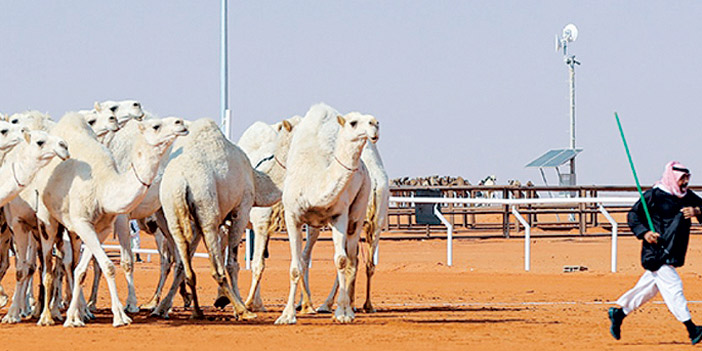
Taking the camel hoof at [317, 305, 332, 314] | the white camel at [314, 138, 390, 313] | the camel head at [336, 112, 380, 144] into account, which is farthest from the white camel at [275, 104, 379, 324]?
the white camel at [314, 138, 390, 313]

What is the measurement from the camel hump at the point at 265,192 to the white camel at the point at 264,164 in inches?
3.5

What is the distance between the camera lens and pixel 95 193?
43.1 ft

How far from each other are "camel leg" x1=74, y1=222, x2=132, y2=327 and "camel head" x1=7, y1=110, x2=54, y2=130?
8.68 feet

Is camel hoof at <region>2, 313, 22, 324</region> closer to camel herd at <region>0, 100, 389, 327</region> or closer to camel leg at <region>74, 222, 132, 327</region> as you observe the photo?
camel herd at <region>0, 100, 389, 327</region>

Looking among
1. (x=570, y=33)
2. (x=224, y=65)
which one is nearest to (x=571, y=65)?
(x=570, y=33)

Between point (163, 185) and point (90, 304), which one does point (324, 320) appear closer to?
point (163, 185)

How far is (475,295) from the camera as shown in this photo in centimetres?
1822

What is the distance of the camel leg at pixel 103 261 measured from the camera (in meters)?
12.9

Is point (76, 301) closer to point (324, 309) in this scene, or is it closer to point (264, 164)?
point (324, 309)

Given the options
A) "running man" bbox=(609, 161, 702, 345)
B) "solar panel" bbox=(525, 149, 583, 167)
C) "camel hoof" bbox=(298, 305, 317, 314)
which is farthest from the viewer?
"solar panel" bbox=(525, 149, 583, 167)

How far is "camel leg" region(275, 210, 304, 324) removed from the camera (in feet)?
44.0

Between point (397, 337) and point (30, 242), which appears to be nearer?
point (397, 337)

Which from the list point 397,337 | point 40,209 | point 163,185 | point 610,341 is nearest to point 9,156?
point 40,209

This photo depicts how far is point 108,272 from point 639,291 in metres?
5.38
